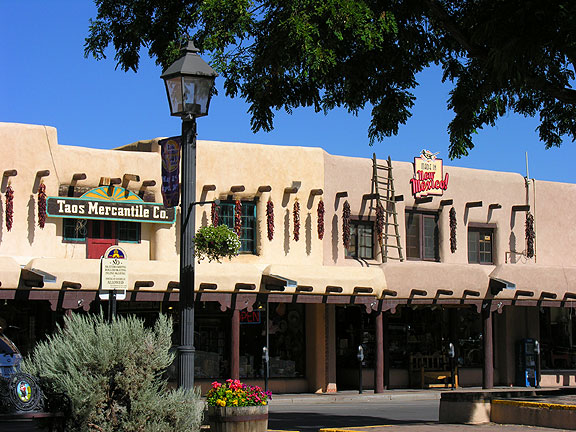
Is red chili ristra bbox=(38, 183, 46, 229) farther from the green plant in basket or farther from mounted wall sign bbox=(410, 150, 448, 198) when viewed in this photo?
mounted wall sign bbox=(410, 150, 448, 198)

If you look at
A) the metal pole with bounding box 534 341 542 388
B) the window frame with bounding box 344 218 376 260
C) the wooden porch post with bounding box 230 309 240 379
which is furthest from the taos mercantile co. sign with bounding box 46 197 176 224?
the metal pole with bounding box 534 341 542 388

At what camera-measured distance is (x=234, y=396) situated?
1377 centimetres

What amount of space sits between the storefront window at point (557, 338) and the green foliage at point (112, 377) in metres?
25.6

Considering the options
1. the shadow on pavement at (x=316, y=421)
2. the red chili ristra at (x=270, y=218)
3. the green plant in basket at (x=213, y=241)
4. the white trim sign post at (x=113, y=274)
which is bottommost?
the shadow on pavement at (x=316, y=421)

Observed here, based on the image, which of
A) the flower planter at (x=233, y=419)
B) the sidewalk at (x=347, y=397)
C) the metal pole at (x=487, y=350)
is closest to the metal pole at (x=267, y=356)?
the sidewalk at (x=347, y=397)

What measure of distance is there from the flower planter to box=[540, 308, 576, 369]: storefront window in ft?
74.2

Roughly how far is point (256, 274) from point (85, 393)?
1585 cm

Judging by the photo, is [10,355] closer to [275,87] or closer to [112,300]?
[112,300]

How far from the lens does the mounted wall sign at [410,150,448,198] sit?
100 ft

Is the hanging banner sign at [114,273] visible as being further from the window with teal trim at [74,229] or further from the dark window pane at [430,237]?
the dark window pane at [430,237]

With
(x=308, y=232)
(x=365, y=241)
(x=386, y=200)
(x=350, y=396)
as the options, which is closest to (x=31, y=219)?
(x=308, y=232)

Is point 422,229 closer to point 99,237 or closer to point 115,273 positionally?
point 99,237

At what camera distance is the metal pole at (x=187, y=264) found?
37.4 feet

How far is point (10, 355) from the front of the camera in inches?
632
